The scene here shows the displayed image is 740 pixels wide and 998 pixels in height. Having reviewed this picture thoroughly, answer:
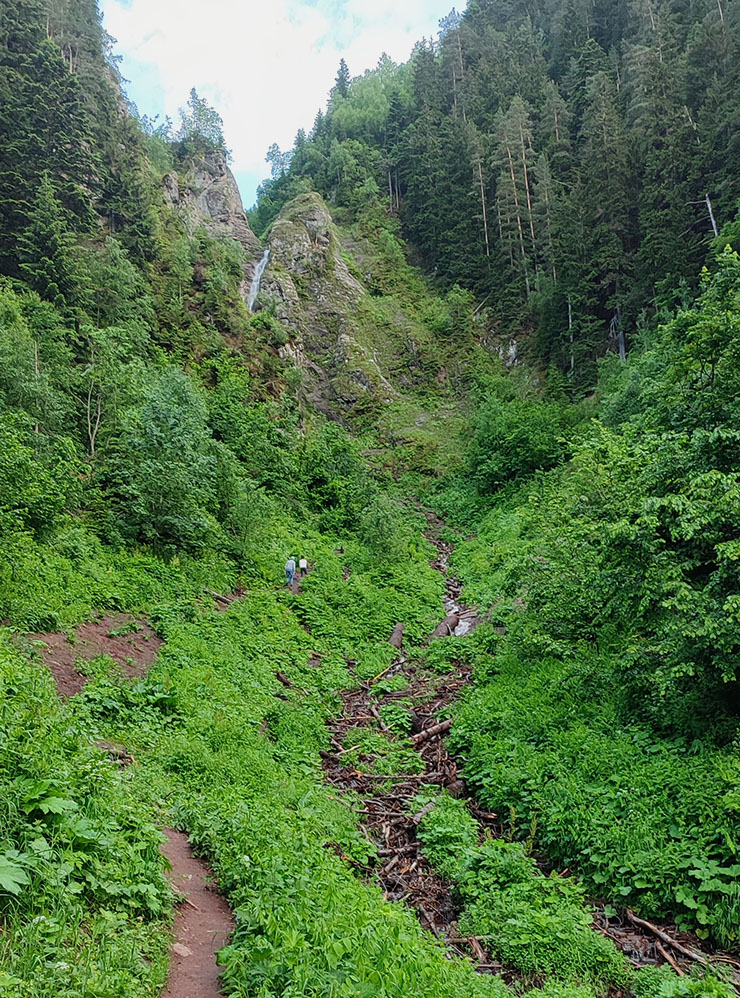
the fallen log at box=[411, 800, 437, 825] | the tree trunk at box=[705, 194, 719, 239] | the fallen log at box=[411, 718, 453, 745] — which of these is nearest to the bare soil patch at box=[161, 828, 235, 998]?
the fallen log at box=[411, 800, 437, 825]

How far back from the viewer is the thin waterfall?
40750 mm

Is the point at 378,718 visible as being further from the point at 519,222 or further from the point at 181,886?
the point at 519,222

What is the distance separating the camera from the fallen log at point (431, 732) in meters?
9.96

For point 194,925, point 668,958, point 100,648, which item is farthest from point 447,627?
point 194,925

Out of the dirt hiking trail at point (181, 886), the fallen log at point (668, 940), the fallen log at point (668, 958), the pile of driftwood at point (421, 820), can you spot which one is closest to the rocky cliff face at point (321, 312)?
the pile of driftwood at point (421, 820)

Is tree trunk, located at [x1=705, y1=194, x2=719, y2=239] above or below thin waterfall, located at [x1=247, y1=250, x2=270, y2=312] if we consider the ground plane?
below

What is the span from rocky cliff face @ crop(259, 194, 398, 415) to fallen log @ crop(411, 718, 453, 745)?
94.7 feet

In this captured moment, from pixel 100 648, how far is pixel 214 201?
56.7 meters

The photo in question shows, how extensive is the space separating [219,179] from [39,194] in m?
38.8

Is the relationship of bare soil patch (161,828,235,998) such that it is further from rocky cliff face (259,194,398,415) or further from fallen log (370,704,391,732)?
rocky cliff face (259,194,398,415)

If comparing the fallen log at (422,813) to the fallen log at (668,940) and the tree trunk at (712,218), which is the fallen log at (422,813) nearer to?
the fallen log at (668,940)

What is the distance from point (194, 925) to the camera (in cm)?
448

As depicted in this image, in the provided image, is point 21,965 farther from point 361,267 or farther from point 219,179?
point 219,179

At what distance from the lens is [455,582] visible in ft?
67.0
